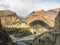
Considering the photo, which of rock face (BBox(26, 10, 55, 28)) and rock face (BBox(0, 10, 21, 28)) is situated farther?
rock face (BBox(26, 10, 55, 28))

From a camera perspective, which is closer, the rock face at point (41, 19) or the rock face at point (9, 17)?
the rock face at point (9, 17)

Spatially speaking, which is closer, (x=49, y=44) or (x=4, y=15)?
(x=49, y=44)

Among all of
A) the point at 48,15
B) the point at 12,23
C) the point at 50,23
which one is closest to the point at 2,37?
the point at 12,23

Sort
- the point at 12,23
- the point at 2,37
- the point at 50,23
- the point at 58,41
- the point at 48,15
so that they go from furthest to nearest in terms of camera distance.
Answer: the point at 48,15 < the point at 50,23 < the point at 12,23 < the point at 58,41 < the point at 2,37

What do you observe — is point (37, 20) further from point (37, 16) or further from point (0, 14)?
point (0, 14)

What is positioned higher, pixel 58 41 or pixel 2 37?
pixel 2 37

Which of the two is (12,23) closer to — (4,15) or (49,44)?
(4,15)

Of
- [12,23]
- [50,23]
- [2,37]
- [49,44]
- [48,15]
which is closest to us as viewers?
[2,37]

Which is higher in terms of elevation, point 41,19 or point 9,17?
point 9,17

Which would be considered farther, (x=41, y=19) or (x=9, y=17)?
(x=41, y=19)
